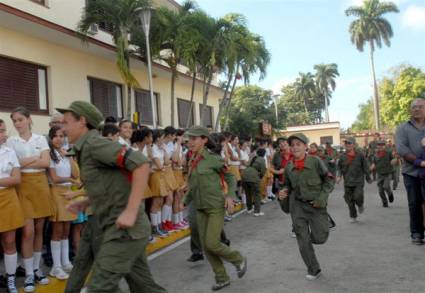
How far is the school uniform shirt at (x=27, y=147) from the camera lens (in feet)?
18.2

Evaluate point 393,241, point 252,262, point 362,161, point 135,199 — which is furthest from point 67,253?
point 362,161

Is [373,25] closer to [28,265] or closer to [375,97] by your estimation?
[375,97]

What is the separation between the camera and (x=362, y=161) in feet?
33.7

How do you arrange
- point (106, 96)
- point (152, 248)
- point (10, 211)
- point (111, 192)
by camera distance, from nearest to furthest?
point (111, 192) < point (10, 211) < point (152, 248) < point (106, 96)

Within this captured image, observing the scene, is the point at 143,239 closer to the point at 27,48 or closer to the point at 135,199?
the point at 135,199

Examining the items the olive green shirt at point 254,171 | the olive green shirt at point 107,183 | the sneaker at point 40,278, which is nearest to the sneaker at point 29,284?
the sneaker at point 40,278

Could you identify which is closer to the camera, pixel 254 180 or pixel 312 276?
pixel 312 276

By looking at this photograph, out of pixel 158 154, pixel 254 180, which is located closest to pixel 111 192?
pixel 158 154

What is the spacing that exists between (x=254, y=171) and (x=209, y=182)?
20.3 feet

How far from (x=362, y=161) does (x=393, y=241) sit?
2.93 metres

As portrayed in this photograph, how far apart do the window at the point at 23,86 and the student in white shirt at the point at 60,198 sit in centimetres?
581

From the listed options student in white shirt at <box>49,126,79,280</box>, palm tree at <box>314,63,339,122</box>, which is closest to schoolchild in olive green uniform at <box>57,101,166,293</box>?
student in white shirt at <box>49,126,79,280</box>

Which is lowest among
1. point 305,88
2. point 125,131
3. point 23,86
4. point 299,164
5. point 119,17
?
point 299,164

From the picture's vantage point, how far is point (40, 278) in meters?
5.66
